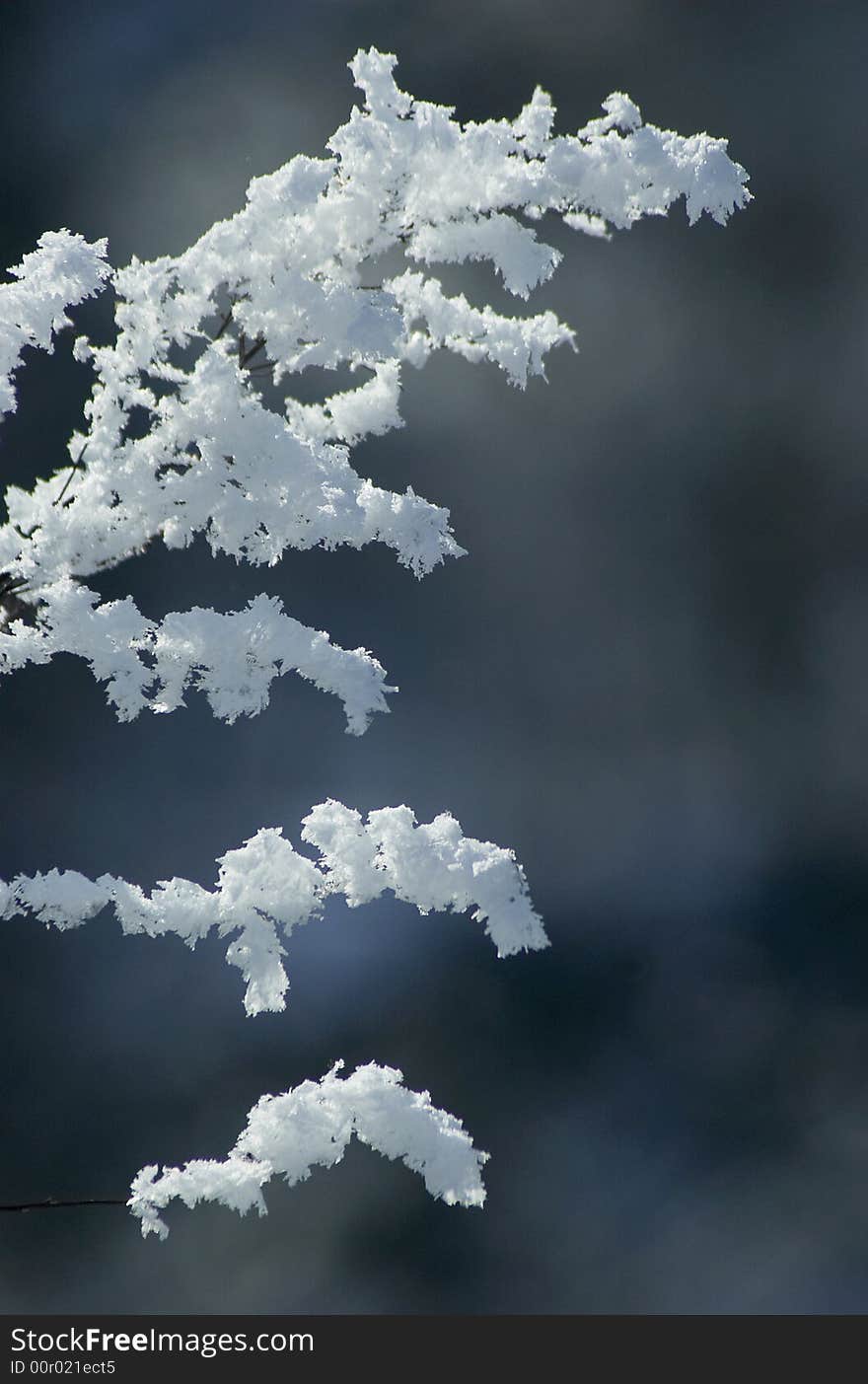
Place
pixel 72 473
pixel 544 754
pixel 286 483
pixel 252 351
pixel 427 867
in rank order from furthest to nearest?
pixel 544 754, pixel 72 473, pixel 252 351, pixel 427 867, pixel 286 483

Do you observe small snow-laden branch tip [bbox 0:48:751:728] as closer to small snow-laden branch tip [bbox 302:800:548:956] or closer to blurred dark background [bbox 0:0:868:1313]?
small snow-laden branch tip [bbox 302:800:548:956]

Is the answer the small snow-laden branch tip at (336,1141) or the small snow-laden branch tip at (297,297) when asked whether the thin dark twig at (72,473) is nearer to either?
the small snow-laden branch tip at (297,297)

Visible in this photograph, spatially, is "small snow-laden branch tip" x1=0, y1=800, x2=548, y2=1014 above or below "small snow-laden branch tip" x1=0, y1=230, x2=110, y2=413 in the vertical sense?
below

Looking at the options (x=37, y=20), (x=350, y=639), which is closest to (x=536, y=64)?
(x=37, y=20)

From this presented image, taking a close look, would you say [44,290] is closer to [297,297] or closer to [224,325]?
[224,325]

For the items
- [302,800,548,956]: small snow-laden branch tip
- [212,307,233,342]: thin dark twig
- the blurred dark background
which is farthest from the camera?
the blurred dark background

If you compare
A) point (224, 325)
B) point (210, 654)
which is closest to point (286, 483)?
point (210, 654)

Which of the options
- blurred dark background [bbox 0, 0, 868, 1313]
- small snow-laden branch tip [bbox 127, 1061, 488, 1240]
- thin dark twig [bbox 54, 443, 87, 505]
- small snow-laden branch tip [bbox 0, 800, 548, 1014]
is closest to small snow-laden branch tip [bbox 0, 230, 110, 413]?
thin dark twig [bbox 54, 443, 87, 505]

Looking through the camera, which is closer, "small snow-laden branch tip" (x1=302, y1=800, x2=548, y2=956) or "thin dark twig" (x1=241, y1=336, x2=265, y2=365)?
"small snow-laden branch tip" (x1=302, y1=800, x2=548, y2=956)
